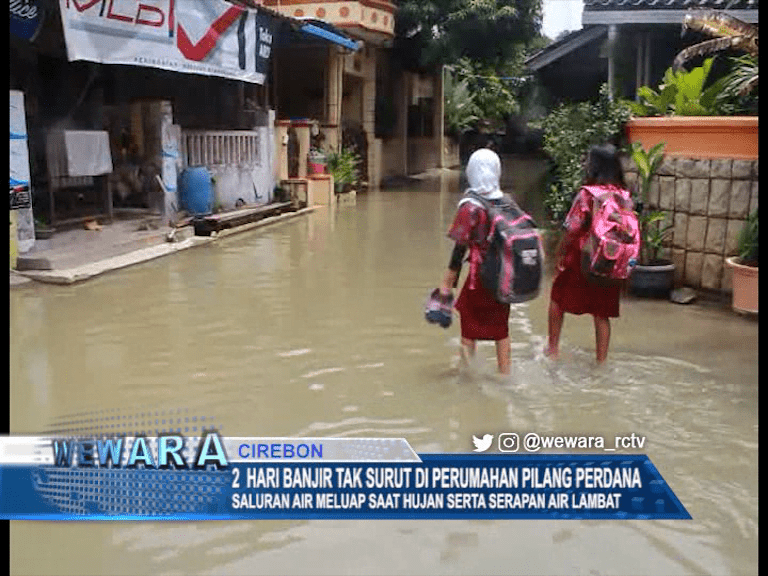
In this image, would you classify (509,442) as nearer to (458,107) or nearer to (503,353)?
(503,353)

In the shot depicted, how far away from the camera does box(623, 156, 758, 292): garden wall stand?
6.95 meters

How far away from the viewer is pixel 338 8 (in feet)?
57.7

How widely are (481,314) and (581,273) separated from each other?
0.74m

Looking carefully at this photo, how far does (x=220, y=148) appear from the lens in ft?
43.1

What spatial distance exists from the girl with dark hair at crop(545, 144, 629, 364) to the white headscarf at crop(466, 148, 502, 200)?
75cm

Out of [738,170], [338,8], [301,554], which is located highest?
[338,8]

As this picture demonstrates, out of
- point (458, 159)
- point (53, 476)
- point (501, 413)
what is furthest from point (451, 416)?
point (458, 159)

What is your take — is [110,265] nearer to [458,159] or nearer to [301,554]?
[301,554]

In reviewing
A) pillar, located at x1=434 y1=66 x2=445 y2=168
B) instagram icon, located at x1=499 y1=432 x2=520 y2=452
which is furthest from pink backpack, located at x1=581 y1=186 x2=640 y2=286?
pillar, located at x1=434 y1=66 x2=445 y2=168

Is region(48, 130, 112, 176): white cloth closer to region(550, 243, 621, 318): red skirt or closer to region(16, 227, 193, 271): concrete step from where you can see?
region(16, 227, 193, 271): concrete step

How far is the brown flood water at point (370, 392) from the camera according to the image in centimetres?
322

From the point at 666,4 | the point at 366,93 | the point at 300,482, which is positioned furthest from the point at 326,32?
the point at 300,482

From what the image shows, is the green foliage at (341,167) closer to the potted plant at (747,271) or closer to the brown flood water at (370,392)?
the brown flood water at (370,392)

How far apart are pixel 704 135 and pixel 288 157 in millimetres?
9621
